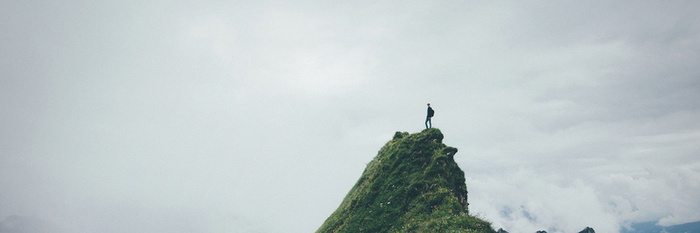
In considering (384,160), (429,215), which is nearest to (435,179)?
(429,215)

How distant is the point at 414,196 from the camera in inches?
1213

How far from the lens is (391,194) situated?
33.2m

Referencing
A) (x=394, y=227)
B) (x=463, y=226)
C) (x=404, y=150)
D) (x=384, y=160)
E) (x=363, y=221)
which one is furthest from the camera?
(x=384, y=160)

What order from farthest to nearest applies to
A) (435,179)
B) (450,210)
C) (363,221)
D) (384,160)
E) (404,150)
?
(384,160) → (404,150) → (363,221) → (435,179) → (450,210)

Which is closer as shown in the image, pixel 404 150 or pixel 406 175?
pixel 406 175

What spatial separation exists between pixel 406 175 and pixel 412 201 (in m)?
4.20

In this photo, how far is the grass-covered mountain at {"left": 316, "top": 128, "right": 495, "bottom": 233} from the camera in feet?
85.7

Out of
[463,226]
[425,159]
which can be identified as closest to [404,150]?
[425,159]

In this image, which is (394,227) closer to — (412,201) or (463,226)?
(412,201)

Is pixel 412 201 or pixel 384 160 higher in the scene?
pixel 384 160

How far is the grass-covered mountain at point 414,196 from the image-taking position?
85.7 ft

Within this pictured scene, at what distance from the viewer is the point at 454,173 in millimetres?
31812

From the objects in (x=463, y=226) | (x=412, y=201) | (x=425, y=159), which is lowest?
(x=463, y=226)

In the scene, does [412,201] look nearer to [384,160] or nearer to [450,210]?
[450,210]
